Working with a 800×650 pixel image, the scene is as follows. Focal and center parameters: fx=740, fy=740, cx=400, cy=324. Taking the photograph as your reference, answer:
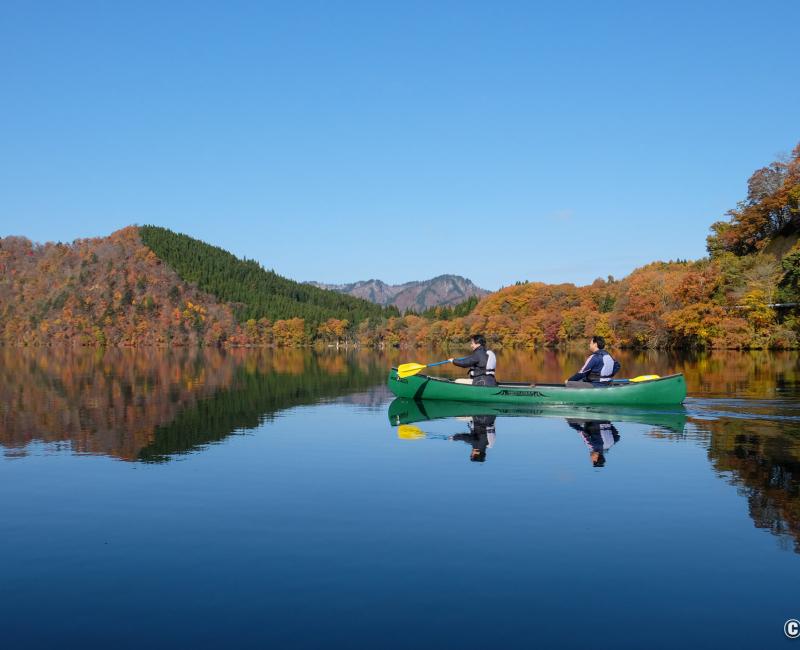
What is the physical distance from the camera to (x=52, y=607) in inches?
346

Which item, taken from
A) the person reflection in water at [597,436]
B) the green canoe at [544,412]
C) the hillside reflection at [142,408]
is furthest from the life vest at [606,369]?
the hillside reflection at [142,408]

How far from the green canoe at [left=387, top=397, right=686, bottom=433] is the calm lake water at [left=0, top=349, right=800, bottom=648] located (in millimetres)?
1702

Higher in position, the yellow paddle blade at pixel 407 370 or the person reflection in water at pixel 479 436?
the yellow paddle blade at pixel 407 370

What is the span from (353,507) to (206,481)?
405cm

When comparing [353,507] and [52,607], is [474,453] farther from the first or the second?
[52,607]

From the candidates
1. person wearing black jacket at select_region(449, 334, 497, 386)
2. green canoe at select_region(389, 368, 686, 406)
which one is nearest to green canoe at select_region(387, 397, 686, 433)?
green canoe at select_region(389, 368, 686, 406)

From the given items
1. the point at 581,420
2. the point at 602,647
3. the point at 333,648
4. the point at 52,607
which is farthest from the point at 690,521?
the point at 581,420

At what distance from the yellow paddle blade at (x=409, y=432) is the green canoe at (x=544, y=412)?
107 centimetres

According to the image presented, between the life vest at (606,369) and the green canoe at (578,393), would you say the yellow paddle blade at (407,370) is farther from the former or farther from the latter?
the life vest at (606,369)

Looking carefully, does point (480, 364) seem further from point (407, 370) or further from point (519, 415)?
point (407, 370)

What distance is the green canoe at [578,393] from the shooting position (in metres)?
26.5

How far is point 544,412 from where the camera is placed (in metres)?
27.2

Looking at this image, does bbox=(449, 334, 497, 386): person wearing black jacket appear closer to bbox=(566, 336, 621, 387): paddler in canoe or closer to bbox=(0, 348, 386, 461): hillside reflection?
bbox=(566, 336, 621, 387): paddler in canoe

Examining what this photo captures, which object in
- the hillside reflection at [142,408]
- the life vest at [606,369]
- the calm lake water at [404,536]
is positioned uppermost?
the life vest at [606,369]
